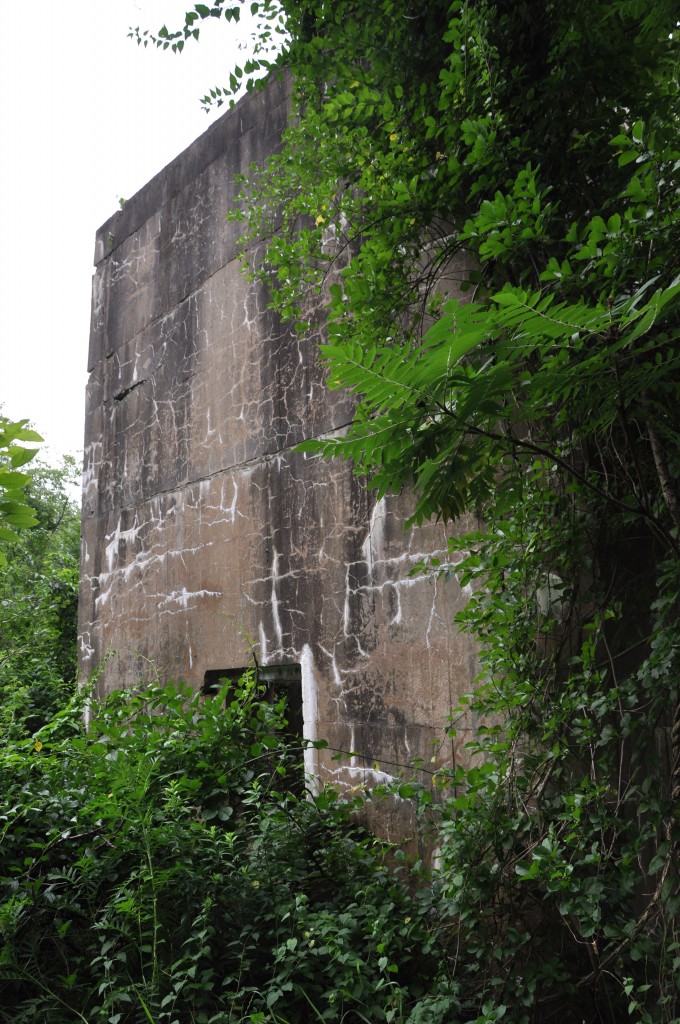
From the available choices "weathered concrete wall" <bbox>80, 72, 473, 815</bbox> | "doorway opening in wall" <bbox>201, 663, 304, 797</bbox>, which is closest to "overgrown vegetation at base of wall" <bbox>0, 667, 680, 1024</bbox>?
"weathered concrete wall" <bbox>80, 72, 473, 815</bbox>

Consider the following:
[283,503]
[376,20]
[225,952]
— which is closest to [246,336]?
[283,503]

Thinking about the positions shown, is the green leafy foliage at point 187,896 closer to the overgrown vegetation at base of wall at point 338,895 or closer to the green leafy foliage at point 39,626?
the overgrown vegetation at base of wall at point 338,895

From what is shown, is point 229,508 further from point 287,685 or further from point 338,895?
point 338,895

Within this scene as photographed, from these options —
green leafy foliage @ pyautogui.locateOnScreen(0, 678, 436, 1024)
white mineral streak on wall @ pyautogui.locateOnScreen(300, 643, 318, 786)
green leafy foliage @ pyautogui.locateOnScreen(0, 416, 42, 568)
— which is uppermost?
green leafy foliage @ pyautogui.locateOnScreen(0, 416, 42, 568)

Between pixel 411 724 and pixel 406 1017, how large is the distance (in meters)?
1.17

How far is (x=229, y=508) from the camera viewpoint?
191 inches

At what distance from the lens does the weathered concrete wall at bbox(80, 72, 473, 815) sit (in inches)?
142

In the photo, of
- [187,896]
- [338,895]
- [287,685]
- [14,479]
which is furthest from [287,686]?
[14,479]

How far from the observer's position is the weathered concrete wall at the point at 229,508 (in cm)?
360

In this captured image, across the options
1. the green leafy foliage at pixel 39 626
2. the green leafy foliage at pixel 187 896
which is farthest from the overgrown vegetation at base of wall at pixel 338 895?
the green leafy foliage at pixel 39 626

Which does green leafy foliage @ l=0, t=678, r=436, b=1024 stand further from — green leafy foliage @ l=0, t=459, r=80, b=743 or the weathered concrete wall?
green leafy foliage @ l=0, t=459, r=80, b=743

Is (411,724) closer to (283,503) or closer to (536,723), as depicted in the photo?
(536,723)

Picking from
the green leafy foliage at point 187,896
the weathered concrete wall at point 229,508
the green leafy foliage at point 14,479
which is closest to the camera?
the green leafy foliage at point 14,479

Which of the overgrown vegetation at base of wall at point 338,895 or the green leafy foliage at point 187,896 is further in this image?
the green leafy foliage at point 187,896
